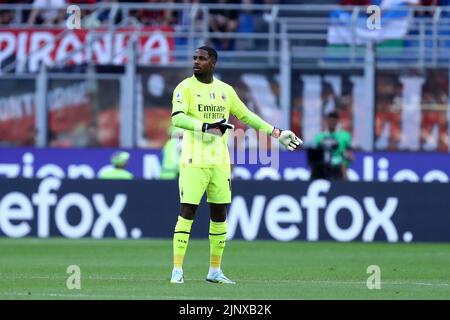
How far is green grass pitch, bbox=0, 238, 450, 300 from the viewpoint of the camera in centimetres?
1247

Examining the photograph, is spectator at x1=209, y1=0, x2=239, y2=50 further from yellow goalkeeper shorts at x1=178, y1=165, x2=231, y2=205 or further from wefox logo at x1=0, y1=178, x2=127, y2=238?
yellow goalkeeper shorts at x1=178, y1=165, x2=231, y2=205

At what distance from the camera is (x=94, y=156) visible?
27109 millimetres

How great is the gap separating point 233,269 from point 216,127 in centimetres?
314

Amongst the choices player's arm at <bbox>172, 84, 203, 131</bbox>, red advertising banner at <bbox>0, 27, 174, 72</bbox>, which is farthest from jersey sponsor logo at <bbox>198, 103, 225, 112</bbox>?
red advertising banner at <bbox>0, 27, 174, 72</bbox>

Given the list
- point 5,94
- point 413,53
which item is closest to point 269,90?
point 413,53

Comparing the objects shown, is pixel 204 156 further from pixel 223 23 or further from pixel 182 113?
pixel 223 23

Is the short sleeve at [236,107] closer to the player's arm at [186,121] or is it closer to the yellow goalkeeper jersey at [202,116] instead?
the yellow goalkeeper jersey at [202,116]

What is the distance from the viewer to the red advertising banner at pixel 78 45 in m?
27.3

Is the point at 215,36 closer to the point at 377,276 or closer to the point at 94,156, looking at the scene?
the point at 94,156

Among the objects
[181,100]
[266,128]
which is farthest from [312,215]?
[181,100]

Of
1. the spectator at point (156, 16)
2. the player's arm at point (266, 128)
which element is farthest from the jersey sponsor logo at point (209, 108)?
the spectator at point (156, 16)

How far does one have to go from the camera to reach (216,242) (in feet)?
45.3

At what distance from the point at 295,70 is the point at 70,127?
4.90 metres

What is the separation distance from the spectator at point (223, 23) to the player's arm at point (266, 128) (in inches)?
529
